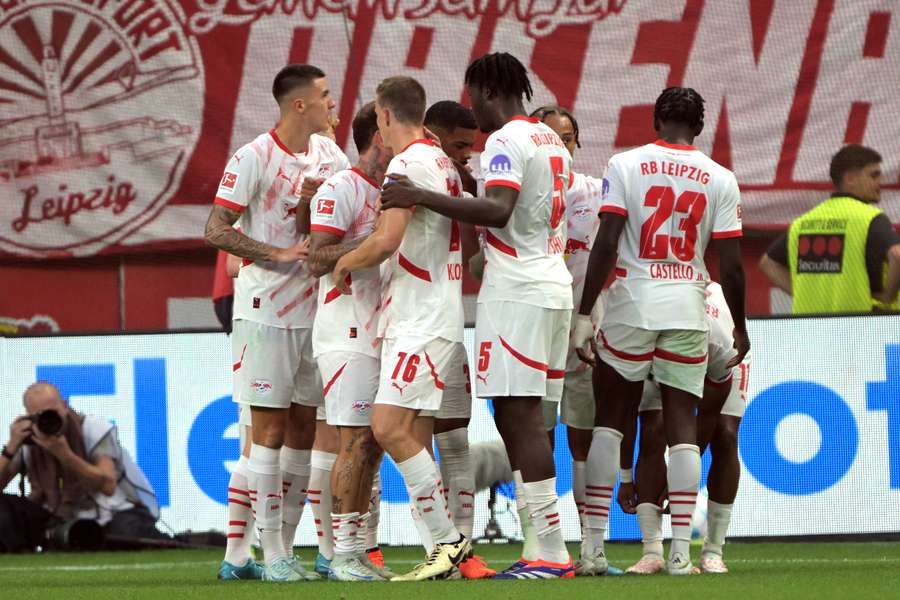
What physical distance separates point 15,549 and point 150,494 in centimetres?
92

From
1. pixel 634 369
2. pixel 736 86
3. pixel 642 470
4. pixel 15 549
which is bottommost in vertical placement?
pixel 15 549

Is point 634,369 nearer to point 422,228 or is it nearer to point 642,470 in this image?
point 642,470

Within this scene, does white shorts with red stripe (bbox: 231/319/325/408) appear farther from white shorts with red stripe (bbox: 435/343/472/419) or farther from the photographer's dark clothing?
Answer: the photographer's dark clothing

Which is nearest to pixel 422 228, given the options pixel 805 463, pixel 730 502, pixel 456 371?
pixel 456 371

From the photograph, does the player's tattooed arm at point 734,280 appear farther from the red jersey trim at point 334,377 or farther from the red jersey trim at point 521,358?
the red jersey trim at point 334,377

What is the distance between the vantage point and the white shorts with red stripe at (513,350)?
20.6 feet

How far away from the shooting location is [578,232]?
7.59 metres

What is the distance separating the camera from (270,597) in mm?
5727

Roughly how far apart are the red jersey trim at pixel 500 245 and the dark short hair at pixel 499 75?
24.0 inches

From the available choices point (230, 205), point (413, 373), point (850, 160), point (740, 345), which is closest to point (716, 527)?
point (740, 345)

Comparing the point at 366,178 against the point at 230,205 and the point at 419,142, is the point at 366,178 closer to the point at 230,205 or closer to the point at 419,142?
the point at 419,142

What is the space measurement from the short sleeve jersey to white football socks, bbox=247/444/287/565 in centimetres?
126

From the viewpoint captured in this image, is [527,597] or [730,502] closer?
[527,597]

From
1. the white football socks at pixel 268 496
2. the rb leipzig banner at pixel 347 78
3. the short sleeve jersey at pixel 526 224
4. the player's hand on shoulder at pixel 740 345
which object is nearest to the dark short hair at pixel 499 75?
the short sleeve jersey at pixel 526 224
